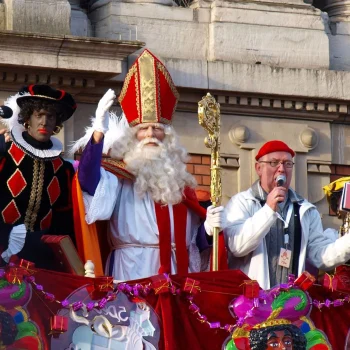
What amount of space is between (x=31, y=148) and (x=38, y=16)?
7.42 feet

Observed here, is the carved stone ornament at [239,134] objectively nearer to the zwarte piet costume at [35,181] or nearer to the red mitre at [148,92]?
the red mitre at [148,92]

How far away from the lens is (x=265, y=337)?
17.7 meters

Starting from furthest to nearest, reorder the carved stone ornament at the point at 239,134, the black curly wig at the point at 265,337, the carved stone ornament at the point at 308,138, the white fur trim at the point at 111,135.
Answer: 1. the carved stone ornament at the point at 308,138
2. the carved stone ornament at the point at 239,134
3. the white fur trim at the point at 111,135
4. the black curly wig at the point at 265,337

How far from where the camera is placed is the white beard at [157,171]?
18.6 m

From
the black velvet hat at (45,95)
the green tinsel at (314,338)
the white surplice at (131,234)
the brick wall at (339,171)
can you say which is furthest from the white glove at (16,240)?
the brick wall at (339,171)

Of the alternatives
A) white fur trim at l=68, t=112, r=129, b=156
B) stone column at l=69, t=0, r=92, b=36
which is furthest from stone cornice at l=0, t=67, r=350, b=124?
white fur trim at l=68, t=112, r=129, b=156

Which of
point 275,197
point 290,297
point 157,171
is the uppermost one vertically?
point 157,171

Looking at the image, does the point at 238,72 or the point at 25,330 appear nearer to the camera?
the point at 25,330

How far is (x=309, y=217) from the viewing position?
61.7 ft

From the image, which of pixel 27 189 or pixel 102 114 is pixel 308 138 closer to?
pixel 102 114

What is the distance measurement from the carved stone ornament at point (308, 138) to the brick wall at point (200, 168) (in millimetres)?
799

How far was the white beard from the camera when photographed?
18641 millimetres

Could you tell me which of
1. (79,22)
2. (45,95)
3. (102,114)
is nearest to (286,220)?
(102,114)

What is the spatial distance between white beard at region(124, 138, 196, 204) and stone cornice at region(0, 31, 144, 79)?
5.23ft
